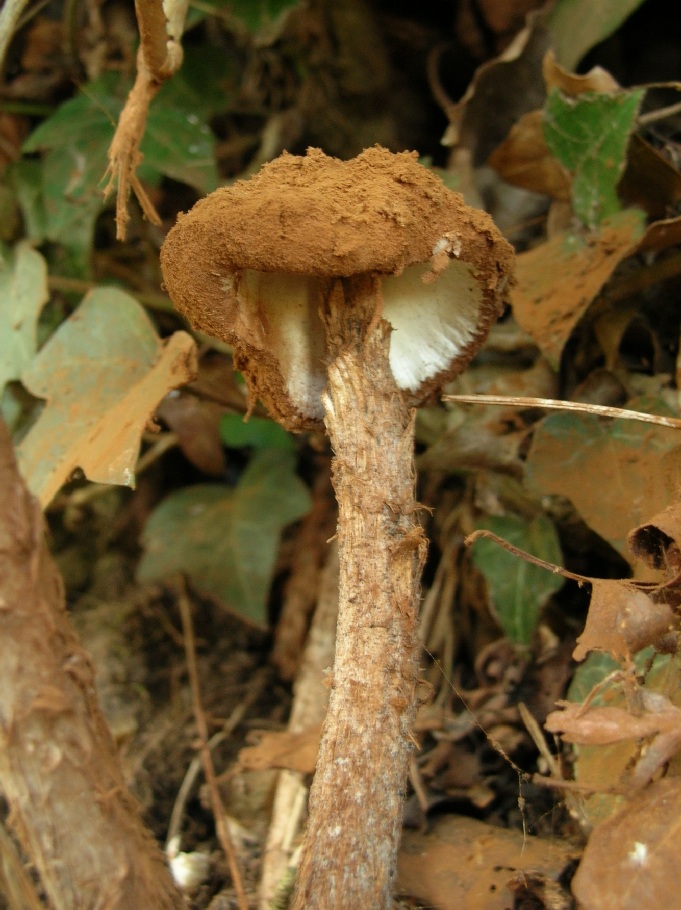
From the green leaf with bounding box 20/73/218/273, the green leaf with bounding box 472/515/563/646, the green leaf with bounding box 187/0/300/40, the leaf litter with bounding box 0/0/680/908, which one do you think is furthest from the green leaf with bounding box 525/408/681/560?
the green leaf with bounding box 187/0/300/40

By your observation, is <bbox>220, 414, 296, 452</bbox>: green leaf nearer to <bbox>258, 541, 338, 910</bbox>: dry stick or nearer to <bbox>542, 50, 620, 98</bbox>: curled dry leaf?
<bbox>258, 541, 338, 910</bbox>: dry stick

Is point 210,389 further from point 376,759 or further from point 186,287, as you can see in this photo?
point 376,759

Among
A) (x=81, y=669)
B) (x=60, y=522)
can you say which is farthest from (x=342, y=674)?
(x=60, y=522)

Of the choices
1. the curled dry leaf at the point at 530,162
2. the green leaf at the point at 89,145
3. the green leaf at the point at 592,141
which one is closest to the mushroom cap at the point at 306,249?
the green leaf at the point at 592,141

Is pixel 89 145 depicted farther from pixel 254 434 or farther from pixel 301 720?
pixel 301 720

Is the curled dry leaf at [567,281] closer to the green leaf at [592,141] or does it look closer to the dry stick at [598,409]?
the green leaf at [592,141]

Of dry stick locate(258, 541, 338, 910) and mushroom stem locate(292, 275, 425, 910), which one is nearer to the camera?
mushroom stem locate(292, 275, 425, 910)
